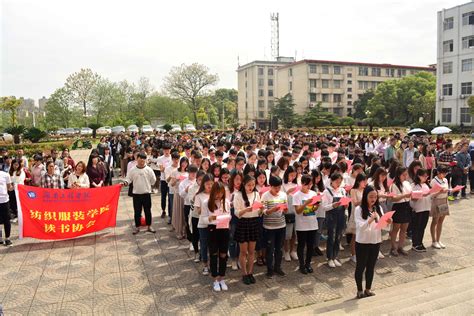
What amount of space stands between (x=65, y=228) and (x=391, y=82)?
54334 millimetres

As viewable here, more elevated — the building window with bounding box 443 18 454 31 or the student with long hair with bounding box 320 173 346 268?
the building window with bounding box 443 18 454 31

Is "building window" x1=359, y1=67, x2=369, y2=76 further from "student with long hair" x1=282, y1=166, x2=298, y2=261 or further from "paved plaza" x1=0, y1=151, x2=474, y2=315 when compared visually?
"student with long hair" x1=282, y1=166, x2=298, y2=261

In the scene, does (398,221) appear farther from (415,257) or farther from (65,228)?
(65,228)

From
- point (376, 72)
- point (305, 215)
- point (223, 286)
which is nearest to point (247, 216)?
point (305, 215)

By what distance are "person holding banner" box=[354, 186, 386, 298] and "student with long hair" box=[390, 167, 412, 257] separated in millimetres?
1525

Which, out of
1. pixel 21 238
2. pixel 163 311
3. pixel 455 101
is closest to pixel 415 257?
pixel 163 311

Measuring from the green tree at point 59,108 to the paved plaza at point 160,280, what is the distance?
1626 inches

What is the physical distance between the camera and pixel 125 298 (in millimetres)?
5000

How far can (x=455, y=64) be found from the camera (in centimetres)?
4331

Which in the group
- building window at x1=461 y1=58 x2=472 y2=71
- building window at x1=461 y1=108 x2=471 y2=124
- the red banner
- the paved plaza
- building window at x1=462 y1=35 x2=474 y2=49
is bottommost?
the paved plaza

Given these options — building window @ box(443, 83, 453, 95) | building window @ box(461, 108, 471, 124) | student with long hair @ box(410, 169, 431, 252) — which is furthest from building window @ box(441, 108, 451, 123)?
student with long hair @ box(410, 169, 431, 252)

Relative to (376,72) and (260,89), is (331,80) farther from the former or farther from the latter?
(260,89)

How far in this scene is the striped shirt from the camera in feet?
17.3

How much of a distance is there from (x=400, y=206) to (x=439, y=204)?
0.92m
